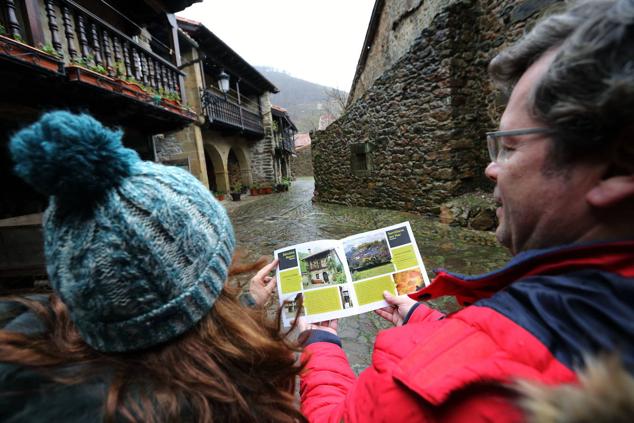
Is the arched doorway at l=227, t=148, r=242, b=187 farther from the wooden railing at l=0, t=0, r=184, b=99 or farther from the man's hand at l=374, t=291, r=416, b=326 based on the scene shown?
the man's hand at l=374, t=291, r=416, b=326

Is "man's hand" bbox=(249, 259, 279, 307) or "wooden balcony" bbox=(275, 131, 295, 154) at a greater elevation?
"wooden balcony" bbox=(275, 131, 295, 154)

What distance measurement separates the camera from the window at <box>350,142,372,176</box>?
23.0 ft

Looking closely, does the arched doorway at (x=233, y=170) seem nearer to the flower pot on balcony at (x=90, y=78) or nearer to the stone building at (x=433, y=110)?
the stone building at (x=433, y=110)

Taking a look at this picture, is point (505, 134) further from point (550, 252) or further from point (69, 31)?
point (69, 31)

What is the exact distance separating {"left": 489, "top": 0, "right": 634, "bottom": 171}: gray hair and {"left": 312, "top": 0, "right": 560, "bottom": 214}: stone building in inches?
167

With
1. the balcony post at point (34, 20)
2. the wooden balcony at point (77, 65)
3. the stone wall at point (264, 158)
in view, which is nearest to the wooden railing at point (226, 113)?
the stone wall at point (264, 158)

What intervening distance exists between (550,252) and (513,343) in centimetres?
20

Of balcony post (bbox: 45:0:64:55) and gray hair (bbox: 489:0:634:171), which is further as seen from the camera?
balcony post (bbox: 45:0:64:55)

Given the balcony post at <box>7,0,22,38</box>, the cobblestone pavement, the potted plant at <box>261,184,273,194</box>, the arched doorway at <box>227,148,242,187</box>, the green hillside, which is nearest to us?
the cobblestone pavement

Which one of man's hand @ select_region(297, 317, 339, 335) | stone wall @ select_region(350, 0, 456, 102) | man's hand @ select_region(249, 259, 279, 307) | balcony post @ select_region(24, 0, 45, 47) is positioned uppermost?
stone wall @ select_region(350, 0, 456, 102)

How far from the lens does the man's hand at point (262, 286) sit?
1.21 meters

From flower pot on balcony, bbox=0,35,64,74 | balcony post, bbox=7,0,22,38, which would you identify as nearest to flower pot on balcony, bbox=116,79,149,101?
flower pot on balcony, bbox=0,35,64,74

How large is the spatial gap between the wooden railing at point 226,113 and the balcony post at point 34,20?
20.9ft

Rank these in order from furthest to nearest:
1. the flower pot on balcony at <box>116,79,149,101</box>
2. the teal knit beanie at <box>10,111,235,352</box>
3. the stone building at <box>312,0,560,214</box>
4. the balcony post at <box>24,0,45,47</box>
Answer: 1. the stone building at <box>312,0,560,214</box>
2. the flower pot on balcony at <box>116,79,149,101</box>
3. the balcony post at <box>24,0,45,47</box>
4. the teal knit beanie at <box>10,111,235,352</box>
